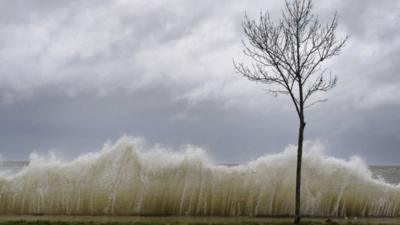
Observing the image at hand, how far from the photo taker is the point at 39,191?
19.7 m

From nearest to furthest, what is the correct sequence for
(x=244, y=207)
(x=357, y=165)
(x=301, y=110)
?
(x=301, y=110) < (x=244, y=207) < (x=357, y=165)

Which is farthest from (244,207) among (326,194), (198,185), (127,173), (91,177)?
(91,177)

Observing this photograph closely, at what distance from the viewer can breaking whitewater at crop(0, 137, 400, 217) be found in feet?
63.8

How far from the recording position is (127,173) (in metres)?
20.0

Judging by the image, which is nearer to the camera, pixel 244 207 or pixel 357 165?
pixel 244 207

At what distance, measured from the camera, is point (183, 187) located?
1994 centimetres

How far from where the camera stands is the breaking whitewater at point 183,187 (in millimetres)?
19438

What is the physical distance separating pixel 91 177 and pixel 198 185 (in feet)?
13.8

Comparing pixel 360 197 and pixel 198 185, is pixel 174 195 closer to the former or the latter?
pixel 198 185

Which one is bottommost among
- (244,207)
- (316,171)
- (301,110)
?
(244,207)

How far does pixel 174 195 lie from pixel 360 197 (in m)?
7.47

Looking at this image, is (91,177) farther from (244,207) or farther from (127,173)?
(244,207)

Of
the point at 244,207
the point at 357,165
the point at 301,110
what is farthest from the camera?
the point at 357,165

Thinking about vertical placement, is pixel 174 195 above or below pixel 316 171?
below
